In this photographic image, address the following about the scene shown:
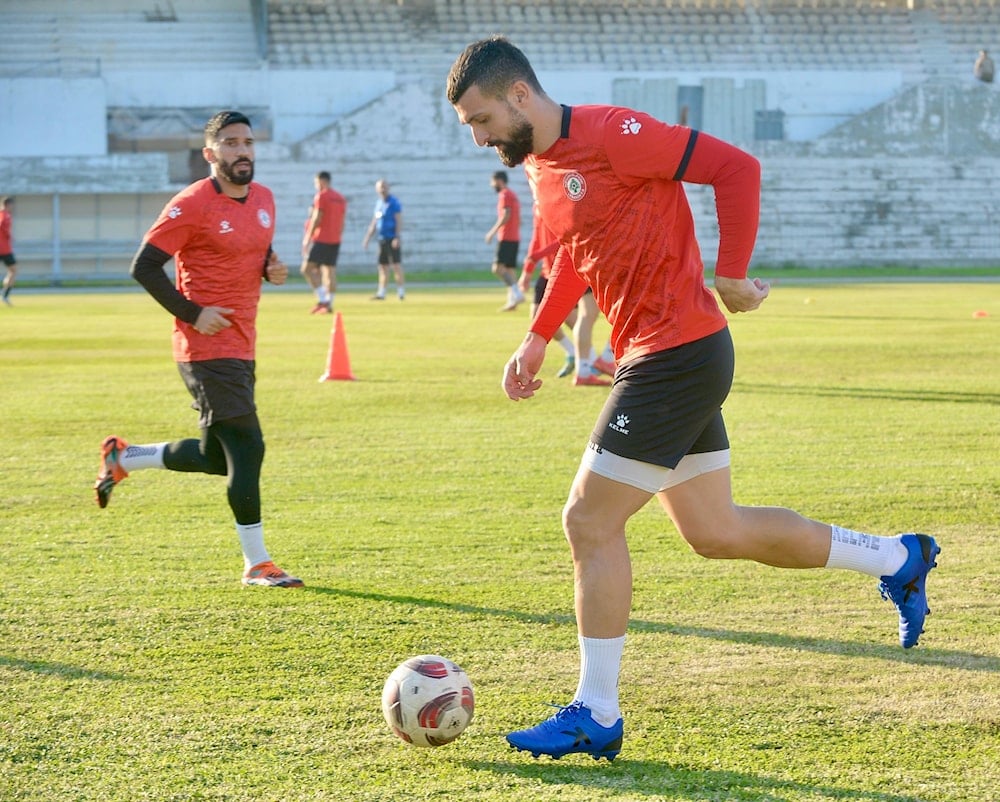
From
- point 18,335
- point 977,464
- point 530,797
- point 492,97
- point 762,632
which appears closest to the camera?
point 530,797

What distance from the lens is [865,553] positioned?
4617 millimetres

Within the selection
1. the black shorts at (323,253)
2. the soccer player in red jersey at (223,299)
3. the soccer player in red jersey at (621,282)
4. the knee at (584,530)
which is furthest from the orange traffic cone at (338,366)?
the knee at (584,530)

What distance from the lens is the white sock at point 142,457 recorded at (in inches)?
281

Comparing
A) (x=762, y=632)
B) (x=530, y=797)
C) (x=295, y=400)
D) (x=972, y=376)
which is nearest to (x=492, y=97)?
(x=530, y=797)

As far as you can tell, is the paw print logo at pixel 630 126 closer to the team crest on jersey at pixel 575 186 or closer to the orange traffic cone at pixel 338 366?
the team crest on jersey at pixel 575 186

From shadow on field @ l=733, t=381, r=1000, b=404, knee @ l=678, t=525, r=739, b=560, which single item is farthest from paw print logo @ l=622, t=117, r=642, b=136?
shadow on field @ l=733, t=381, r=1000, b=404

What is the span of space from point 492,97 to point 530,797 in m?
2.01

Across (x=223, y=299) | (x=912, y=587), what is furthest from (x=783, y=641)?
(x=223, y=299)

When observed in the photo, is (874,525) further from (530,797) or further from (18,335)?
(18,335)

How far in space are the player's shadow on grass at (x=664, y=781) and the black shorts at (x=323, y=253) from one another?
20.6 metres

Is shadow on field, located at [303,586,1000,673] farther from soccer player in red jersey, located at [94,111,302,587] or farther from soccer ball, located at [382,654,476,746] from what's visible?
soccer ball, located at [382,654,476,746]

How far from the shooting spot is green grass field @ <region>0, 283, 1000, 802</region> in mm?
3965

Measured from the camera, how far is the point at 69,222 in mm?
36844

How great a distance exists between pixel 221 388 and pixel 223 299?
483 millimetres
